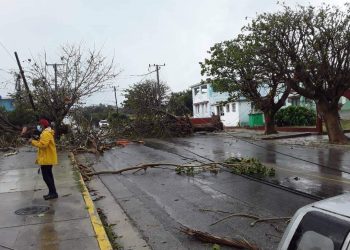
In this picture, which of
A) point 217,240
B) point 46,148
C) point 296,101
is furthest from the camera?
point 296,101

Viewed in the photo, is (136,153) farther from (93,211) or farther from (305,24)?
(93,211)

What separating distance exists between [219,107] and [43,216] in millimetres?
45822

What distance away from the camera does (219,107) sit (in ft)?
174

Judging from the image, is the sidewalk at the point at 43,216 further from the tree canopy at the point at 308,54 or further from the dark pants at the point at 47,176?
the tree canopy at the point at 308,54

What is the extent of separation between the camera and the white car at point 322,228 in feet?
8.45

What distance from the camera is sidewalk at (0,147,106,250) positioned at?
656 centimetres

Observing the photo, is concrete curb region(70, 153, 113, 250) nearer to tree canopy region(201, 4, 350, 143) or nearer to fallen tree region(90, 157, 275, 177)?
fallen tree region(90, 157, 275, 177)

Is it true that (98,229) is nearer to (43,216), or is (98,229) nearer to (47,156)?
(43,216)

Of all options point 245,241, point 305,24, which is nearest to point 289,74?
point 305,24

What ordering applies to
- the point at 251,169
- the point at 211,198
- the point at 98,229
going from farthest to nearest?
1. the point at 251,169
2. the point at 211,198
3. the point at 98,229

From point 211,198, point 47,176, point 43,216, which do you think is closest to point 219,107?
point 211,198

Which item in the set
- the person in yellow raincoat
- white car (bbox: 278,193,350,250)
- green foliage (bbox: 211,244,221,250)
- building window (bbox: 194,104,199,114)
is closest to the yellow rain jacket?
A: the person in yellow raincoat

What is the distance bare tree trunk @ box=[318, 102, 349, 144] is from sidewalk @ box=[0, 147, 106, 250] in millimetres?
13776

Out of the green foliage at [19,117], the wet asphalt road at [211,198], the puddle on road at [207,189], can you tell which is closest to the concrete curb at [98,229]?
the wet asphalt road at [211,198]
